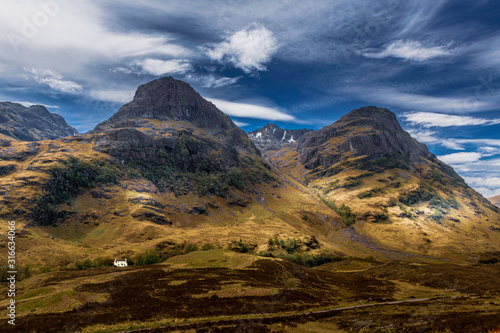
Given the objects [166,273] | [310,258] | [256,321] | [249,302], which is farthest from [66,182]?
[256,321]

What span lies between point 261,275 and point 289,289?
15610 mm

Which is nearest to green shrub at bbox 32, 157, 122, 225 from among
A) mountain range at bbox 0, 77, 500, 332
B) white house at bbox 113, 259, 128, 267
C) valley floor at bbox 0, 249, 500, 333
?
mountain range at bbox 0, 77, 500, 332

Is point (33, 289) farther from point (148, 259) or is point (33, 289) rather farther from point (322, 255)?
point (322, 255)

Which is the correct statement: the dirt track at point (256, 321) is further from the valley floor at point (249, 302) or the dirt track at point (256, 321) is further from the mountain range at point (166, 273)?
the mountain range at point (166, 273)

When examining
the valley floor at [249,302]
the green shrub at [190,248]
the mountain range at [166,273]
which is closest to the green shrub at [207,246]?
the mountain range at [166,273]

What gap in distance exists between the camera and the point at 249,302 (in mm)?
55875

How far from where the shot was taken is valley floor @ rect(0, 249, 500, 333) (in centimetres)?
4178

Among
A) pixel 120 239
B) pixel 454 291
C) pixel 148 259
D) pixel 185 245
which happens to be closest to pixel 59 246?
pixel 120 239

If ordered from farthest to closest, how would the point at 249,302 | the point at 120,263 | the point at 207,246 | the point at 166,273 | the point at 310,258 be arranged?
1. the point at 310,258
2. the point at 207,246
3. the point at 120,263
4. the point at 166,273
5. the point at 249,302

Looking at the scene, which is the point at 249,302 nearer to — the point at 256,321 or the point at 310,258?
the point at 256,321

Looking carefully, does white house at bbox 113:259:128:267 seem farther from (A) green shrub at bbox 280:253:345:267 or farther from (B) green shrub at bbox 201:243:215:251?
(A) green shrub at bbox 280:253:345:267

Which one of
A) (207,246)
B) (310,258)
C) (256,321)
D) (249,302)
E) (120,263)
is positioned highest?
(120,263)

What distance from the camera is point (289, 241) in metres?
161

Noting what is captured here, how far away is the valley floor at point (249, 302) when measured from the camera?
4178 cm
